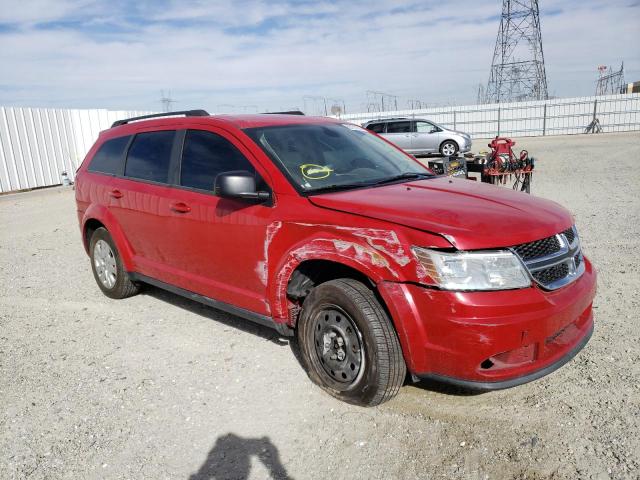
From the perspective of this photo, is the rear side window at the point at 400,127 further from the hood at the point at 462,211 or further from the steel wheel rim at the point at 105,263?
the hood at the point at 462,211

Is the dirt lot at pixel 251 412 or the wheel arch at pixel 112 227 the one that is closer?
the dirt lot at pixel 251 412

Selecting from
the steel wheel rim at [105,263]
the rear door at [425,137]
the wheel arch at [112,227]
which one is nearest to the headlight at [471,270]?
the wheel arch at [112,227]

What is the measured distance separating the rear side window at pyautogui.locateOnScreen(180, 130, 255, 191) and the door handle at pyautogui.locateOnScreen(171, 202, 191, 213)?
0.16 meters

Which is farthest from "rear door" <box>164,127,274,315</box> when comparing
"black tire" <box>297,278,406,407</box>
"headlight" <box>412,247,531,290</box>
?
"headlight" <box>412,247,531,290</box>

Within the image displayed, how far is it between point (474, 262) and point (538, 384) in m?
1.26

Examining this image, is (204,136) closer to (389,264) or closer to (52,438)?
(389,264)

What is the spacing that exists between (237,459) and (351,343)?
91cm

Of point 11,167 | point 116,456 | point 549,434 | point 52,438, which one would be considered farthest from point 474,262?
point 11,167

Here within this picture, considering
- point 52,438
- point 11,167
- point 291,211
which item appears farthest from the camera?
point 11,167

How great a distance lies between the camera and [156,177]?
4.44 m

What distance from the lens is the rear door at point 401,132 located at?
72.1ft

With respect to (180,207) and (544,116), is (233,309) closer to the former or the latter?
(180,207)

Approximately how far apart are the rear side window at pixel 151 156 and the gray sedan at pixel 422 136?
679 inches

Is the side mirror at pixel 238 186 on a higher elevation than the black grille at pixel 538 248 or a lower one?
higher
